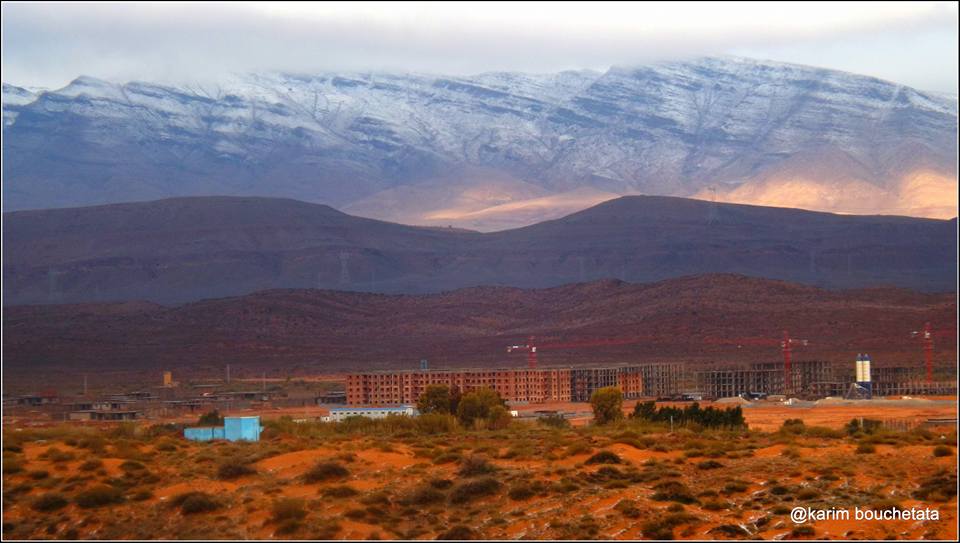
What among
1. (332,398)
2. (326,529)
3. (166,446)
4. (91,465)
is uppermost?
(166,446)

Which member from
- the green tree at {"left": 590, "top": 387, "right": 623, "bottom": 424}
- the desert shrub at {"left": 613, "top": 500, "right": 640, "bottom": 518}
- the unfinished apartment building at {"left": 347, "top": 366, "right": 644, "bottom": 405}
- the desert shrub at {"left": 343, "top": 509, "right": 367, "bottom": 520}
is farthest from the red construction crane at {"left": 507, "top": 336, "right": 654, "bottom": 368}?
the desert shrub at {"left": 343, "top": 509, "right": 367, "bottom": 520}

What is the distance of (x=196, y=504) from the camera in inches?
1157

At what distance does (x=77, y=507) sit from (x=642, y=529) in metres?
10.7

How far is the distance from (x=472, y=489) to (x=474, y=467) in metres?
2.08

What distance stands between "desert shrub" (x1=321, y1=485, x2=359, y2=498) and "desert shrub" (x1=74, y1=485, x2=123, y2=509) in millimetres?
3949

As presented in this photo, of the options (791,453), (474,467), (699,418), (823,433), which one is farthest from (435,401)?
(474,467)

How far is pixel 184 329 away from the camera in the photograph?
153500mm

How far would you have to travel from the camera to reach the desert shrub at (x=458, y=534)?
27891 millimetres

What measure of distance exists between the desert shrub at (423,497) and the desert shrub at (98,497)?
18.1ft

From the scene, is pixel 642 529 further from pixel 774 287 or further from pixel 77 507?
pixel 774 287

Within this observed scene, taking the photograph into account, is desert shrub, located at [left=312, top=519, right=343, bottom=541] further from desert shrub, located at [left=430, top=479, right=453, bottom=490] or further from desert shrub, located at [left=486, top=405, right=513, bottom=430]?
desert shrub, located at [left=486, top=405, right=513, bottom=430]

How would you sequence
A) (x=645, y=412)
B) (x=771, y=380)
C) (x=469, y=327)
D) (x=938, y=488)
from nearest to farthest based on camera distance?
(x=938, y=488), (x=645, y=412), (x=771, y=380), (x=469, y=327)

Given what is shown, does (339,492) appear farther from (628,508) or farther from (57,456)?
(57,456)

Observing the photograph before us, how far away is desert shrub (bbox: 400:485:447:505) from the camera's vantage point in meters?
30.0
